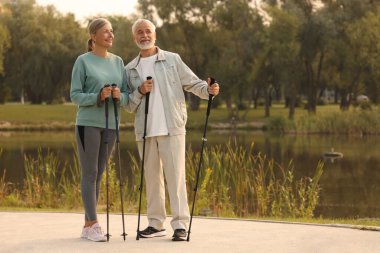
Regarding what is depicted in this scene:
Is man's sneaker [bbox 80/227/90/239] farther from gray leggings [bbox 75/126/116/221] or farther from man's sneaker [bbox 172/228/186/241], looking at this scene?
man's sneaker [bbox 172/228/186/241]

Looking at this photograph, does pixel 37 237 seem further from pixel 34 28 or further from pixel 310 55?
pixel 34 28

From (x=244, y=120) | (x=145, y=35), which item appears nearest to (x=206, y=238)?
(x=145, y=35)

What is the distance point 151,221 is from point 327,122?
32.8 meters

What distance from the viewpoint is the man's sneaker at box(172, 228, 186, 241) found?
6.31m

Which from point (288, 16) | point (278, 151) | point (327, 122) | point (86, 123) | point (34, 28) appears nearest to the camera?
point (86, 123)

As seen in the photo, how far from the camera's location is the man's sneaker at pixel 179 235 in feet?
20.7

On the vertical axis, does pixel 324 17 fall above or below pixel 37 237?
above

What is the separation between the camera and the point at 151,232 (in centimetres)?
652

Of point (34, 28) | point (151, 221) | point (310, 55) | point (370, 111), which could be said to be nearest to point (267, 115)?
point (310, 55)

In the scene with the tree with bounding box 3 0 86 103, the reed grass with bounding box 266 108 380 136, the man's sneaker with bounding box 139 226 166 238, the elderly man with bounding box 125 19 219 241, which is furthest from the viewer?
the tree with bounding box 3 0 86 103

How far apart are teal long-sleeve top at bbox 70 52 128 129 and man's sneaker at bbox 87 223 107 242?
82cm

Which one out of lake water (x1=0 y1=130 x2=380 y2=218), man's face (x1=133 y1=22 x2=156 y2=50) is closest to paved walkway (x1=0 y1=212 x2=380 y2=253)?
man's face (x1=133 y1=22 x2=156 y2=50)

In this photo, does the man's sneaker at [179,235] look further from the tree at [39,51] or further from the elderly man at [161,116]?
the tree at [39,51]

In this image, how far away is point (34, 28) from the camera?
177 ft
